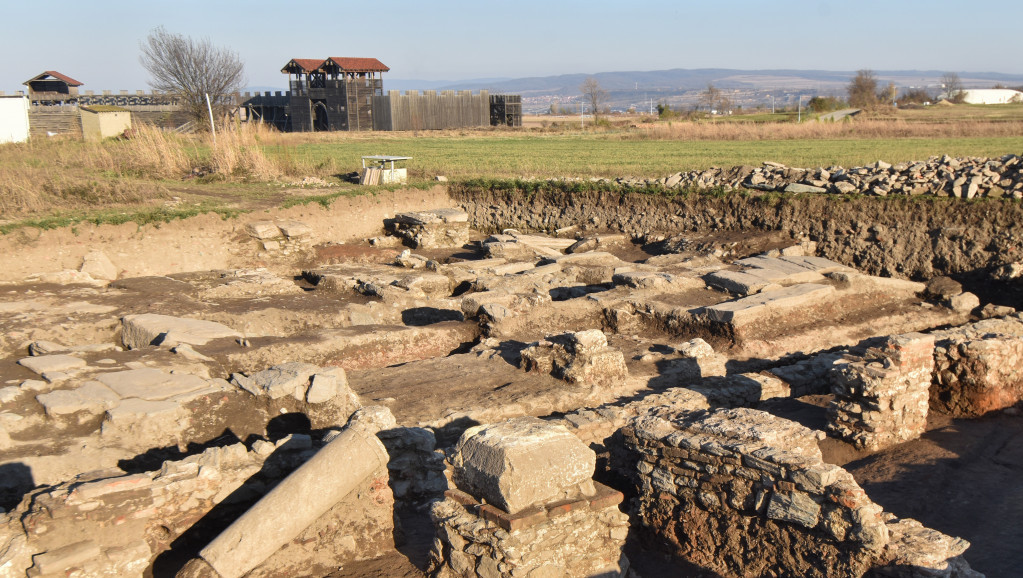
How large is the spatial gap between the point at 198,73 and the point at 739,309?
114 feet

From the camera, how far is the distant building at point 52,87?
4466cm

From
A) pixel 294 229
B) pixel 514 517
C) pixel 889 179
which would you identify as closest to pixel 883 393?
pixel 514 517

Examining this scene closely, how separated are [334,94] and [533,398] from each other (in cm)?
4061

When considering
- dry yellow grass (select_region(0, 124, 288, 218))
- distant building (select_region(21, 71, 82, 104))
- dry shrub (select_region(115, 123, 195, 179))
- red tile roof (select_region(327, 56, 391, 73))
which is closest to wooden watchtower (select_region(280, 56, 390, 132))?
red tile roof (select_region(327, 56, 391, 73))

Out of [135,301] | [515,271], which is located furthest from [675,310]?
[135,301]

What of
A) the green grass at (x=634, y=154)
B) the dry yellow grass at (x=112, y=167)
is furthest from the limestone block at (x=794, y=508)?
the green grass at (x=634, y=154)

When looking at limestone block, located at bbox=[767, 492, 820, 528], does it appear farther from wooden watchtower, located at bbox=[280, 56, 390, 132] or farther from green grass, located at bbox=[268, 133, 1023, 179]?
wooden watchtower, located at bbox=[280, 56, 390, 132]

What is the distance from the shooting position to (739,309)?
401 inches

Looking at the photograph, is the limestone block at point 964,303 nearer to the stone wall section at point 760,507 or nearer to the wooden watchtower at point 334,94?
the stone wall section at point 760,507

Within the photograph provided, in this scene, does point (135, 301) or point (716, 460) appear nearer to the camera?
point (716, 460)

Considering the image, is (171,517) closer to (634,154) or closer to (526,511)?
(526,511)

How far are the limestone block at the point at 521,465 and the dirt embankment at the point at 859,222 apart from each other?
1133cm

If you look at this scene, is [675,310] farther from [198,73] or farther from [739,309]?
[198,73]

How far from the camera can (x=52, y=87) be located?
47.9 metres
